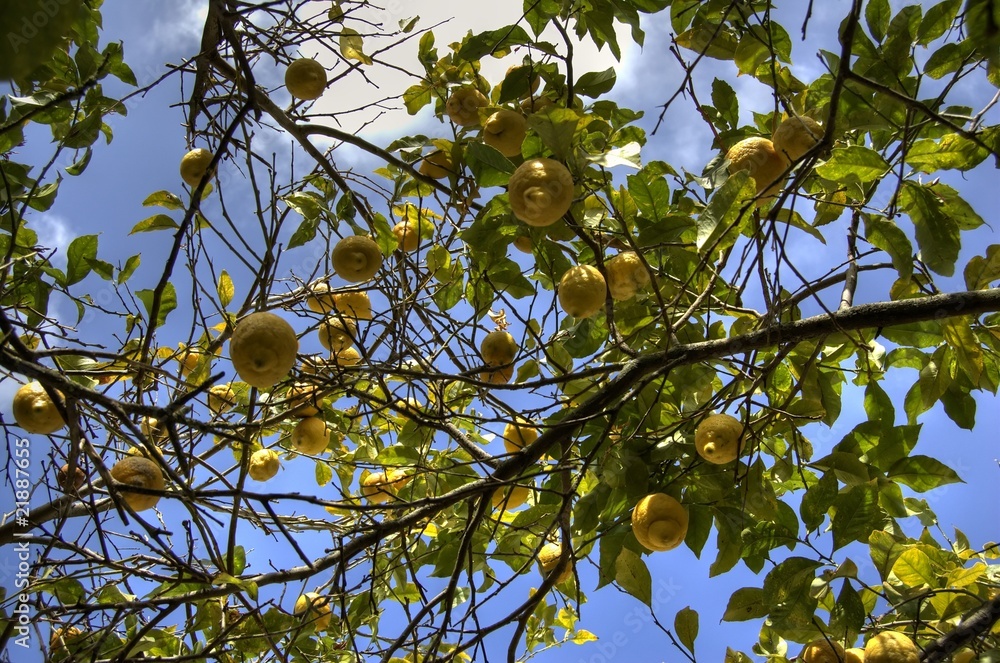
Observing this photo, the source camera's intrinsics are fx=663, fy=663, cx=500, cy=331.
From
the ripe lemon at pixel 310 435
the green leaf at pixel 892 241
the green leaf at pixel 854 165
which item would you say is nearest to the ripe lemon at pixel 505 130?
the green leaf at pixel 854 165

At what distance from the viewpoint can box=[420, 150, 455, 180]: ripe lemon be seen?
189cm

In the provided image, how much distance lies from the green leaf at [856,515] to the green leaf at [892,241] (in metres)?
0.50

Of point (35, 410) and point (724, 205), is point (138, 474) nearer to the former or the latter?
point (35, 410)

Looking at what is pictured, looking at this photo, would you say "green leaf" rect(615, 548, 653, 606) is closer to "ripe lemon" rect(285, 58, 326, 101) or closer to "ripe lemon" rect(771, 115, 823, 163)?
"ripe lemon" rect(771, 115, 823, 163)

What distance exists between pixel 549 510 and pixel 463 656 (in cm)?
104

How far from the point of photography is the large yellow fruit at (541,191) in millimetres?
1271

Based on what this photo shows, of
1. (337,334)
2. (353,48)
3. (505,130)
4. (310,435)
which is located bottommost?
(310,435)

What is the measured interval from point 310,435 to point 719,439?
1207 mm

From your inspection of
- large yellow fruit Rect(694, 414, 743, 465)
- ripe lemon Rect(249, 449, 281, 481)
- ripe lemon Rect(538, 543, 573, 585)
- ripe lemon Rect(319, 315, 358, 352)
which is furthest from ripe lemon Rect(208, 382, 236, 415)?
large yellow fruit Rect(694, 414, 743, 465)

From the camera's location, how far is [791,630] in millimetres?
1559

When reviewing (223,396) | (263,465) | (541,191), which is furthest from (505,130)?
(263,465)

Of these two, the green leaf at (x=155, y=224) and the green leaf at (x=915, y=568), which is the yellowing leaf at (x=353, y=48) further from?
the green leaf at (x=915, y=568)

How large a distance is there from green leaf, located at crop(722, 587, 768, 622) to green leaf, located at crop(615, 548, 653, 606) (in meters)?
0.19

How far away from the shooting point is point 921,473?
1.60m
